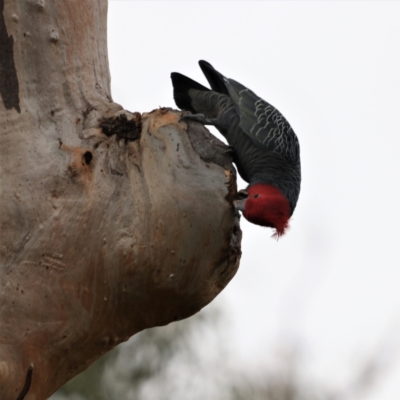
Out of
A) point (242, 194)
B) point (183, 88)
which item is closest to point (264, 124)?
point (242, 194)

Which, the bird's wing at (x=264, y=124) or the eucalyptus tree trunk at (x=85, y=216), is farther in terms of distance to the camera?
the bird's wing at (x=264, y=124)

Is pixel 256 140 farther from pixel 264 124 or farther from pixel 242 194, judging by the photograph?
pixel 242 194

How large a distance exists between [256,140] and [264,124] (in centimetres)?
15

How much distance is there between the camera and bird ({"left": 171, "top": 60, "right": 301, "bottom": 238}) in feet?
15.1

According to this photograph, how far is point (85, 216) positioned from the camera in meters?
3.40

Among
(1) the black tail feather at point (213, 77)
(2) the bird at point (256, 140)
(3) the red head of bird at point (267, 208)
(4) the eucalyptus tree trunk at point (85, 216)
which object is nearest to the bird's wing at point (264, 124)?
(2) the bird at point (256, 140)

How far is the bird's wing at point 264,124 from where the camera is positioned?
505 centimetres

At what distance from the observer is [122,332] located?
3.65m

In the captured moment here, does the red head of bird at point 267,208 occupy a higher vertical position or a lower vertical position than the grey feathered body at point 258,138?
lower

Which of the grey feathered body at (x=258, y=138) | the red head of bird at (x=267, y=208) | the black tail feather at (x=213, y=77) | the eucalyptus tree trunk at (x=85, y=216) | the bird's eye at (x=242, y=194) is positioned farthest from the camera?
the black tail feather at (x=213, y=77)

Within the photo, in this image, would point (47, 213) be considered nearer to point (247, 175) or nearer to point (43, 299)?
point (43, 299)

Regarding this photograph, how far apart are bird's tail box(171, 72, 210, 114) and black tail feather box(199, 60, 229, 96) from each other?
9cm

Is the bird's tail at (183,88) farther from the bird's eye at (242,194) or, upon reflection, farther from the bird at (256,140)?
the bird's eye at (242,194)

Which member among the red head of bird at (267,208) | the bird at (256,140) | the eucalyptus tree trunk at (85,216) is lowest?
the eucalyptus tree trunk at (85,216)
